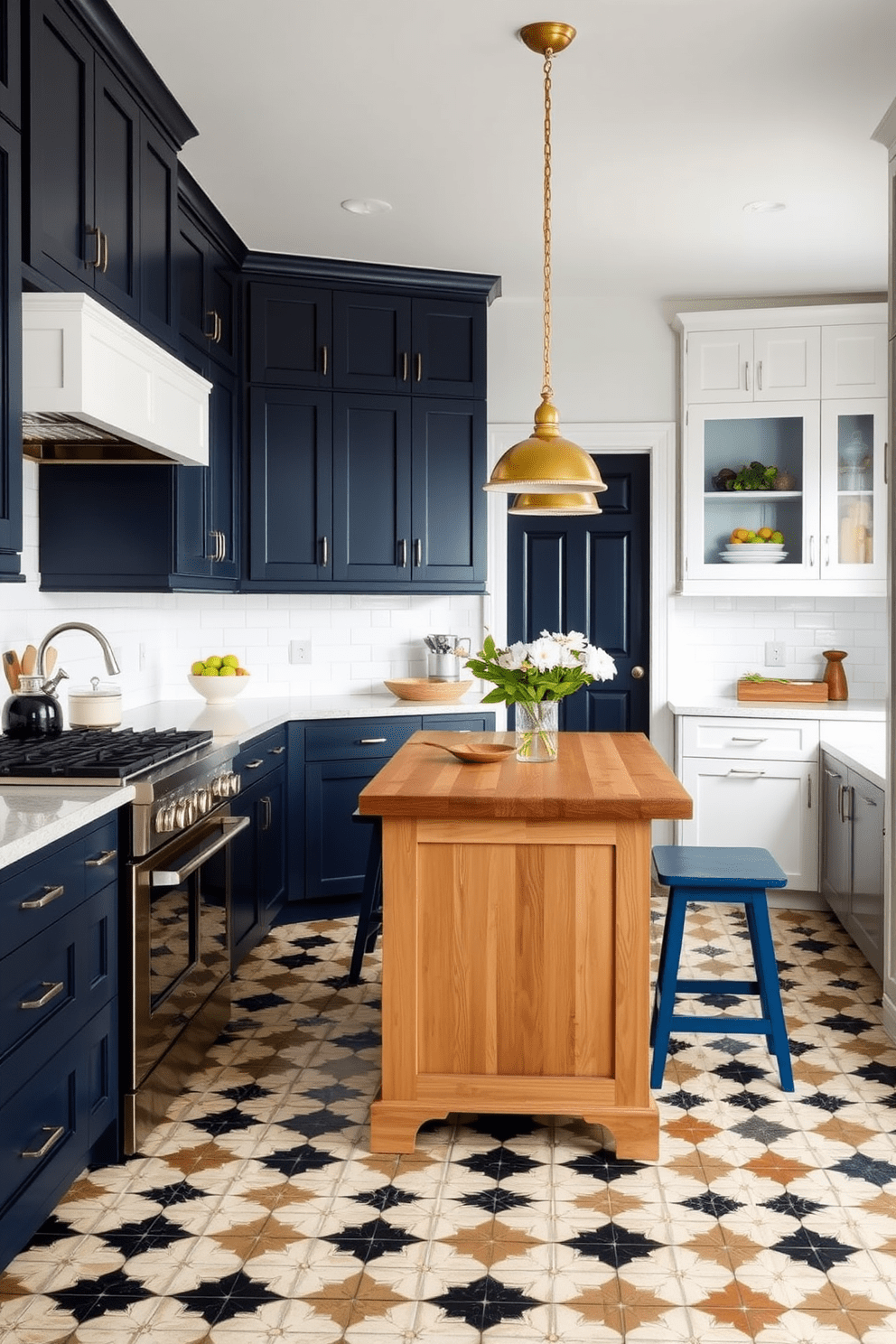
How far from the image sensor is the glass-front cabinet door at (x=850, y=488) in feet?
18.5

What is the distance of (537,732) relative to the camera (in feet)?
11.4

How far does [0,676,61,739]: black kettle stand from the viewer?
340 cm

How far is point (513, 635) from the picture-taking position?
241 inches

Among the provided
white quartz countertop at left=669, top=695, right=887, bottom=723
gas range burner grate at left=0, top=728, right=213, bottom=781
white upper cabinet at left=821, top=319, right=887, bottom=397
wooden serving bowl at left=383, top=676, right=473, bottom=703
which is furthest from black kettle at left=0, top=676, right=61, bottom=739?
white upper cabinet at left=821, top=319, right=887, bottom=397

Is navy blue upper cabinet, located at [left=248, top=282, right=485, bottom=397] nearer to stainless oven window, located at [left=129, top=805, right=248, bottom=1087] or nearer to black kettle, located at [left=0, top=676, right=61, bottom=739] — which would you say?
black kettle, located at [left=0, top=676, right=61, bottom=739]

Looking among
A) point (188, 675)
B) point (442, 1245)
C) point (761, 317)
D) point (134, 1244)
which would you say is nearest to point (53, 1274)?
point (134, 1244)

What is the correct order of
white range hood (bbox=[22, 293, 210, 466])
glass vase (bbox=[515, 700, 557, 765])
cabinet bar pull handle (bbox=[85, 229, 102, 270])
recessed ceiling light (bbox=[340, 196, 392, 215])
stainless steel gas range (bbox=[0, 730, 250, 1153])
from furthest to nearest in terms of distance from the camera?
1. recessed ceiling light (bbox=[340, 196, 392, 215])
2. glass vase (bbox=[515, 700, 557, 765])
3. cabinet bar pull handle (bbox=[85, 229, 102, 270])
4. stainless steel gas range (bbox=[0, 730, 250, 1153])
5. white range hood (bbox=[22, 293, 210, 466])

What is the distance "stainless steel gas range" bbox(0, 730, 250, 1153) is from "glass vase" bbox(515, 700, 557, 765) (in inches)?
35.8

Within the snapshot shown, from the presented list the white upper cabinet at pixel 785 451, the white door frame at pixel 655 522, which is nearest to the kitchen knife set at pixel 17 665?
the white door frame at pixel 655 522

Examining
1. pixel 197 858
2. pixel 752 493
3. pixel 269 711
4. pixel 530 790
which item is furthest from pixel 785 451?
pixel 197 858

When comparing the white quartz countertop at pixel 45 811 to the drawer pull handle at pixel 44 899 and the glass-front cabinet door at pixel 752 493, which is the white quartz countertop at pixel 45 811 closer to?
the drawer pull handle at pixel 44 899

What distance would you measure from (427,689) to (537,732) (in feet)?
6.57

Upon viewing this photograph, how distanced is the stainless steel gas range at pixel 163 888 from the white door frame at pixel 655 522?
2597 mm

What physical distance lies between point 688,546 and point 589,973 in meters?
3.15
